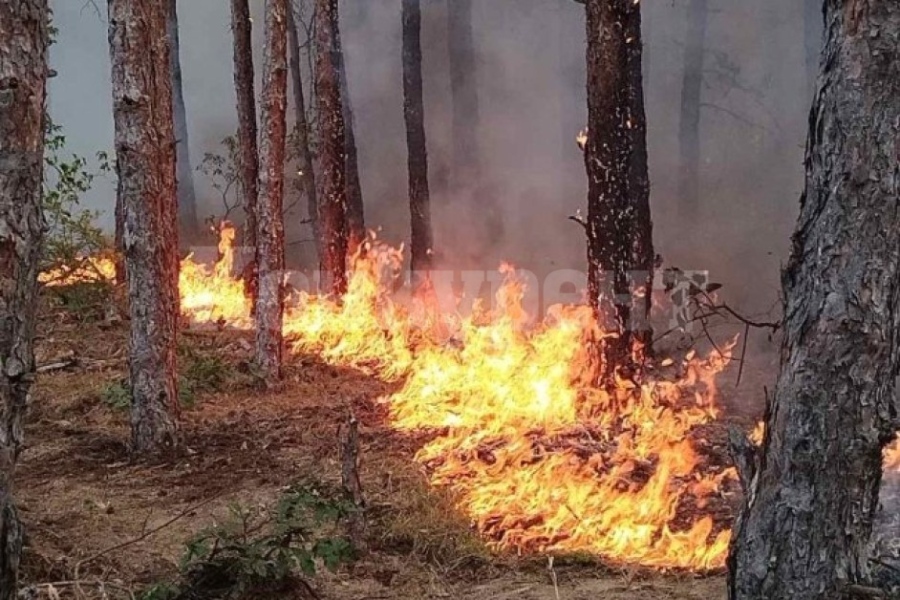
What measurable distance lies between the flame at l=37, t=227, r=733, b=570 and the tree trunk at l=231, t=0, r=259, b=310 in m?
2.41

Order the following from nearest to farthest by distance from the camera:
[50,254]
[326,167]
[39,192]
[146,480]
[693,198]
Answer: [39,192], [146,480], [50,254], [326,167], [693,198]

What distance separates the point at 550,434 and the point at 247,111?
831 cm

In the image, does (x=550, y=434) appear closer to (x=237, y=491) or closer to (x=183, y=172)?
(x=237, y=491)

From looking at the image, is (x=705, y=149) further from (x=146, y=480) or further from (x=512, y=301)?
(x=146, y=480)

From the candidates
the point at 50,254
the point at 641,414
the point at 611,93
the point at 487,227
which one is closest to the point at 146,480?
the point at 641,414

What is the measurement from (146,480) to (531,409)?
3.21 meters

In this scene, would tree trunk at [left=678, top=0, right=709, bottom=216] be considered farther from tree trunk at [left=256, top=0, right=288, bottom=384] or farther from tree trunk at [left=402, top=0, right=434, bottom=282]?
tree trunk at [left=256, top=0, right=288, bottom=384]

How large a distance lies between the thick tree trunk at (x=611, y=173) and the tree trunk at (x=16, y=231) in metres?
5.16

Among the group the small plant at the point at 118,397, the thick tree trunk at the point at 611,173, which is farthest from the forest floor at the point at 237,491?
the thick tree trunk at the point at 611,173

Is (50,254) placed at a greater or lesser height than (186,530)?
greater

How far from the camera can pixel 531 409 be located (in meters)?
7.20

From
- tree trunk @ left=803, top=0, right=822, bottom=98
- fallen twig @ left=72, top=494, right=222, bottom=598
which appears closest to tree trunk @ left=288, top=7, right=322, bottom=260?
tree trunk @ left=803, top=0, right=822, bottom=98

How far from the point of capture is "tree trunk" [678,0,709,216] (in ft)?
62.5

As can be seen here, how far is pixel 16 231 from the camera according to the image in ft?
8.13
